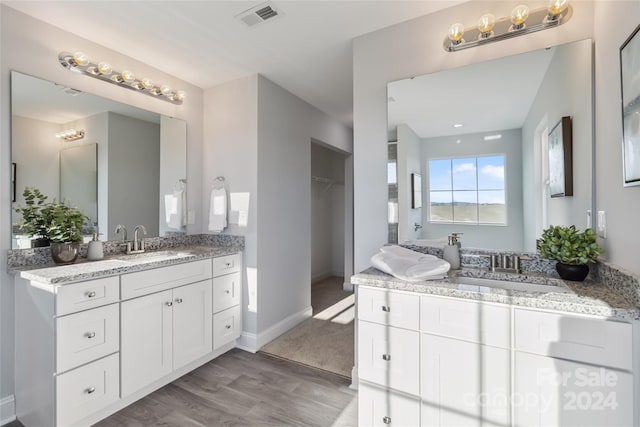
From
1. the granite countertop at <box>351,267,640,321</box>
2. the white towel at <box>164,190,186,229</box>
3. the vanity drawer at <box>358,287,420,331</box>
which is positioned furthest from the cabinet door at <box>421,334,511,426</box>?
the white towel at <box>164,190,186,229</box>

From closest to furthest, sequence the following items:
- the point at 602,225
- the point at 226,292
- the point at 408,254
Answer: the point at 602,225 < the point at 408,254 < the point at 226,292

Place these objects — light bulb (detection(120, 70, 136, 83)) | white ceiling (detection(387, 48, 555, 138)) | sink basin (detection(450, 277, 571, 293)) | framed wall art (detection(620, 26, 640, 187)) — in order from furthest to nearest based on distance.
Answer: light bulb (detection(120, 70, 136, 83)) < white ceiling (detection(387, 48, 555, 138)) < sink basin (detection(450, 277, 571, 293)) < framed wall art (detection(620, 26, 640, 187))

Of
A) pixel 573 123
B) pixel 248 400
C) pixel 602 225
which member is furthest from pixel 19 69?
pixel 602 225

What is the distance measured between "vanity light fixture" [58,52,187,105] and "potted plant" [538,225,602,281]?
3.13m

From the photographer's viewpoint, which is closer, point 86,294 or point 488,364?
point 488,364

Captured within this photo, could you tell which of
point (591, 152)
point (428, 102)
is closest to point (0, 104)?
point (428, 102)

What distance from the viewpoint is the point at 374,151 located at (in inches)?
87.3

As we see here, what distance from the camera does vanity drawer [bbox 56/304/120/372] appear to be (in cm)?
166

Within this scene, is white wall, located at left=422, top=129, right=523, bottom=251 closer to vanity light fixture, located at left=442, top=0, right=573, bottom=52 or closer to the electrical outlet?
the electrical outlet

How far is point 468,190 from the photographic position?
2.02 meters

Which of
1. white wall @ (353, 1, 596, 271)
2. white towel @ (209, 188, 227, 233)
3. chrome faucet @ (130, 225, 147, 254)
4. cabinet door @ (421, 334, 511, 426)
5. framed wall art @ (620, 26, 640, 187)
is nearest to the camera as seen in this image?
framed wall art @ (620, 26, 640, 187)

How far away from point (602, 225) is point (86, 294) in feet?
9.07

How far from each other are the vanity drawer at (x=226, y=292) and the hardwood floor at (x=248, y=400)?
488 mm

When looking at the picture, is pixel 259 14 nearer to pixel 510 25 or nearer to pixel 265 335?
pixel 510 25
